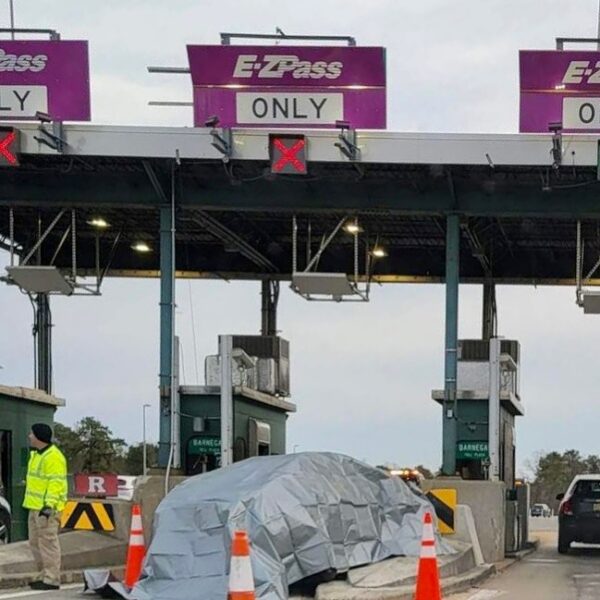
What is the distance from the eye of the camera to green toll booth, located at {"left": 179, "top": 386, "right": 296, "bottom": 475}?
18.4m

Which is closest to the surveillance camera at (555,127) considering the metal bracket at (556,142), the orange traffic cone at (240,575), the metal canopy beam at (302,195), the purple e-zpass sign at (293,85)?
the metal bracket at (556,142)

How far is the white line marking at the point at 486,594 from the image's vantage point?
11.8m

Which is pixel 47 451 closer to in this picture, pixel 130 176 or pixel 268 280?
pixel 130 176

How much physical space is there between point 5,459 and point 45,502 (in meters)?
6.27

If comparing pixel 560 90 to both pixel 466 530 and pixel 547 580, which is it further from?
pixel 547 580

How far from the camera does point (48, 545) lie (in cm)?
1184

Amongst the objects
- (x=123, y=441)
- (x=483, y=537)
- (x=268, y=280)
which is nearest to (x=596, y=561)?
(x=483, y=537)

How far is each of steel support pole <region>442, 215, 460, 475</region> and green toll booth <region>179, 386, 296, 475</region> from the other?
352cm

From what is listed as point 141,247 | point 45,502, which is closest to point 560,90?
point 45,502

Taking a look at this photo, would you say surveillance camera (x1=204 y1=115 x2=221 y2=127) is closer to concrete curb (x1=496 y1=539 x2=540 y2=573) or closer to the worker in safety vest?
the worker in safety vest

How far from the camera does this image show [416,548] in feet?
39.5

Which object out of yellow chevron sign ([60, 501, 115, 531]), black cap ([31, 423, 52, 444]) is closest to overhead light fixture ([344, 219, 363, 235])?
yellow chevron sign ([60, 501, 115, 531])

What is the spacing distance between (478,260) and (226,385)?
9.37 meters

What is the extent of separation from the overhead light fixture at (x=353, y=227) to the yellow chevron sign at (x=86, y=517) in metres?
7.48
